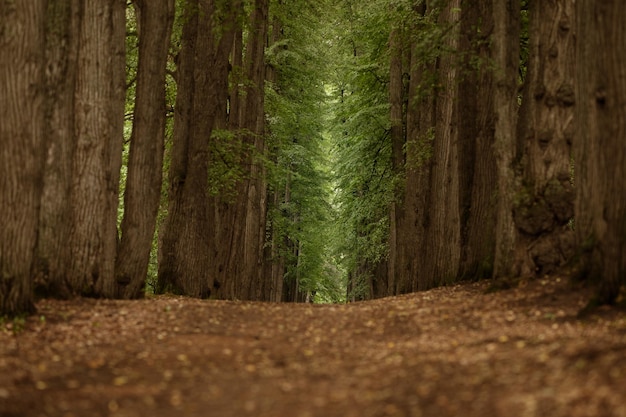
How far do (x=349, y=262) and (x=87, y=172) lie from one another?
67.9 ft

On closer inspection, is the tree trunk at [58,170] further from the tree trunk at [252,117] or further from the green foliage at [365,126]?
the green foliage at [365,126]

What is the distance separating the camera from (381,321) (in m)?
10.1

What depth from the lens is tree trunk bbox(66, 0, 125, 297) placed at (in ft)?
37.2

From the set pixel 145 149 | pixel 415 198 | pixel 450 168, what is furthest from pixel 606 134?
pixel 415 198

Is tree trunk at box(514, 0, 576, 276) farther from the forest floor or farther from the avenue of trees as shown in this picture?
the forest floor

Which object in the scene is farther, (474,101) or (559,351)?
(474,101)

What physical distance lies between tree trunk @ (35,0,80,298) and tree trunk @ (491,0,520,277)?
6.63m

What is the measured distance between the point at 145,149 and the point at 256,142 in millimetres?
9072

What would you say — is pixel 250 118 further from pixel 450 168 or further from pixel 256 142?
pixel 450 168

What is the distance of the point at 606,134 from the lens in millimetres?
8258

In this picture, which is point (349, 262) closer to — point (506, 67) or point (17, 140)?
point (506, 67)

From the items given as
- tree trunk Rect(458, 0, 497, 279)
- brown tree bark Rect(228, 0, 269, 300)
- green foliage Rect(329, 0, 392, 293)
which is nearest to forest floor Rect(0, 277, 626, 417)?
tree trunk Rect(458, 0, 497, 279)

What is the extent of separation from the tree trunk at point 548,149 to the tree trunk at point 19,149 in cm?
710

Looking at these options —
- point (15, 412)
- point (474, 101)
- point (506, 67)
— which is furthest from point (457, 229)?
point (15, 412)
